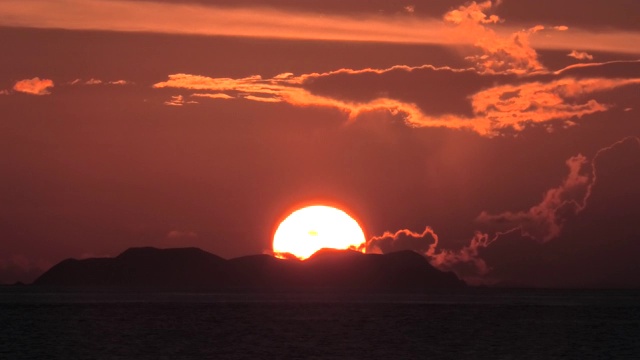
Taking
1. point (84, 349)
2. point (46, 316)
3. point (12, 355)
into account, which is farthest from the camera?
point (46, 316)

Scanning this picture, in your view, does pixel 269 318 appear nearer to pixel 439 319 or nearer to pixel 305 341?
pixel 439 319

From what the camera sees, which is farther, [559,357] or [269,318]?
[269,318]

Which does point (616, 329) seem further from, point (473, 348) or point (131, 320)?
point (131, 320)

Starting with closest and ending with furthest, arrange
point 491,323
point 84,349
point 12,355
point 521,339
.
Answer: point 12,355, point 84,349, point 521,339, point 491,323

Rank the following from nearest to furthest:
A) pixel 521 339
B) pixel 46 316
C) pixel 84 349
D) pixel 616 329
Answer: pixel 84 349
pixel 521 339
pixel 616 329
pixel 46 316

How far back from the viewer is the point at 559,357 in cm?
9294

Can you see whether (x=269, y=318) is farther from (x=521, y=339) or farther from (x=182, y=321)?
(x=521, y=339)

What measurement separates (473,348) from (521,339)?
11203 millimetres

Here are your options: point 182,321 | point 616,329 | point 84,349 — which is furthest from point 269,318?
point 84,349

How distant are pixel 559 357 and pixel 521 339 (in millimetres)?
22524

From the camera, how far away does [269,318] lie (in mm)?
157125

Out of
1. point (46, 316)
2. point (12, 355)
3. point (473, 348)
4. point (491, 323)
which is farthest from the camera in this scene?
point (46, 316)

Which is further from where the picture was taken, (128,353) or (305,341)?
(305,341)

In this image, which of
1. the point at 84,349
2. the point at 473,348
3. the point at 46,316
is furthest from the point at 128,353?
the point at 46,316
